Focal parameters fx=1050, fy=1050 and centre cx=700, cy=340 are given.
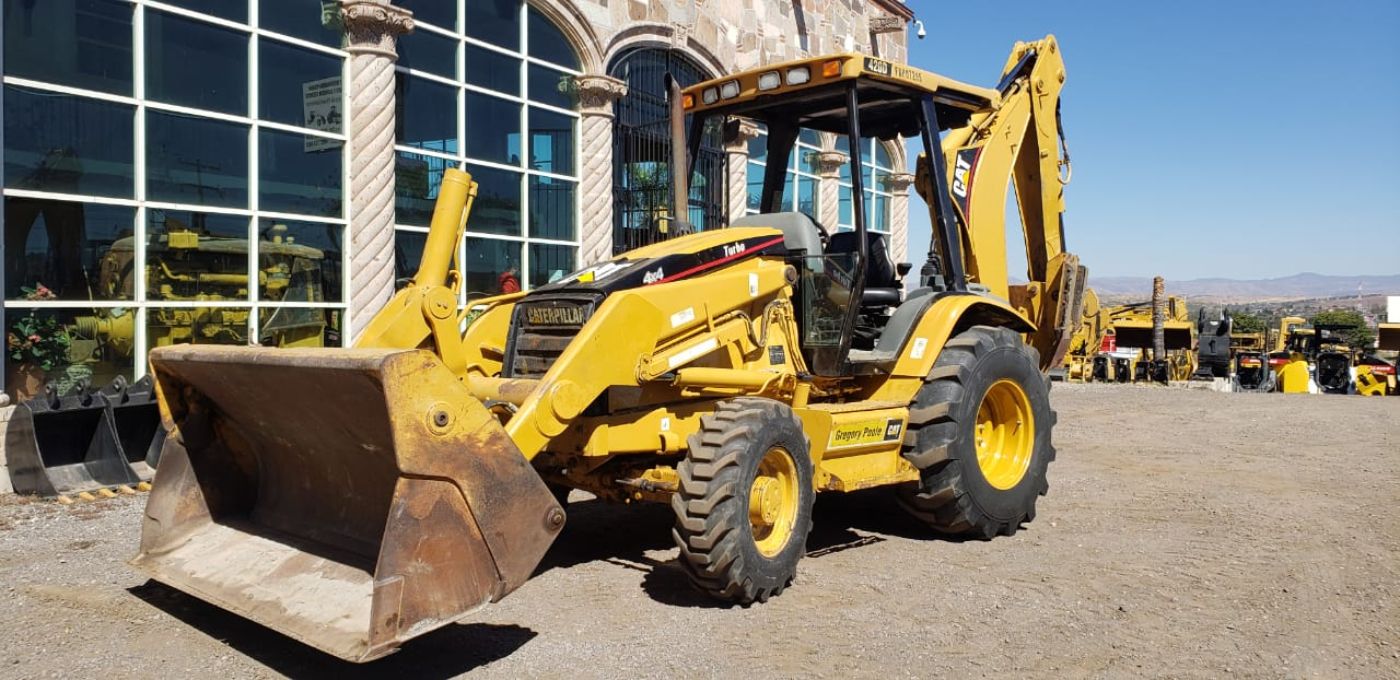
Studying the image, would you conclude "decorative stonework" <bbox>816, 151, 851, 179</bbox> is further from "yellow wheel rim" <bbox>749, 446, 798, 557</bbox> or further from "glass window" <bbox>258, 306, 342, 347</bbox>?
"yellow wheel rim" <bbox>749, 446, 798, 557</bbox>

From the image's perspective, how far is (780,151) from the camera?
7.60 meters

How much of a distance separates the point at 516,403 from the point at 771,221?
230 centimetres

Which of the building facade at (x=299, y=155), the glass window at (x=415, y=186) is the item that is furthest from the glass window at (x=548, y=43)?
the glass window at (x=415, y=186)

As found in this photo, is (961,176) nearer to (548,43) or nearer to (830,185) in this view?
(548,43)

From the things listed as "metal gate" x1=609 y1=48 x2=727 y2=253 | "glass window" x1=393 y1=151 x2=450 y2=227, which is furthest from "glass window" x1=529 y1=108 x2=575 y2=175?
"glass window" x1=393 y1=151 x2=450 y2=227

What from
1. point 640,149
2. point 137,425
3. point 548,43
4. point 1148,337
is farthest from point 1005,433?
point 1148,337

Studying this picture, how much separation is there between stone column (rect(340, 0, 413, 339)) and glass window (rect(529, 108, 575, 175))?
2.37 metres

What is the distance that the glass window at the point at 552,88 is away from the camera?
13.1 m

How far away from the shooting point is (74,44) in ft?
29.2

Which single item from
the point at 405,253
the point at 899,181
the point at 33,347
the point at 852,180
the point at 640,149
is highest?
the point at 899,181

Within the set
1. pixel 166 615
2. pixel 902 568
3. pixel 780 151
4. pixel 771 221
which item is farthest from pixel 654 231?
pixel 166 615

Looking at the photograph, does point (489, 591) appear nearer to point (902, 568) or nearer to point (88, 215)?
point (902, 568)

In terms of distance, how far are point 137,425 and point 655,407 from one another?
5.06m

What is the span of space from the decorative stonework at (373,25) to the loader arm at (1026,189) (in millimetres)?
6272
